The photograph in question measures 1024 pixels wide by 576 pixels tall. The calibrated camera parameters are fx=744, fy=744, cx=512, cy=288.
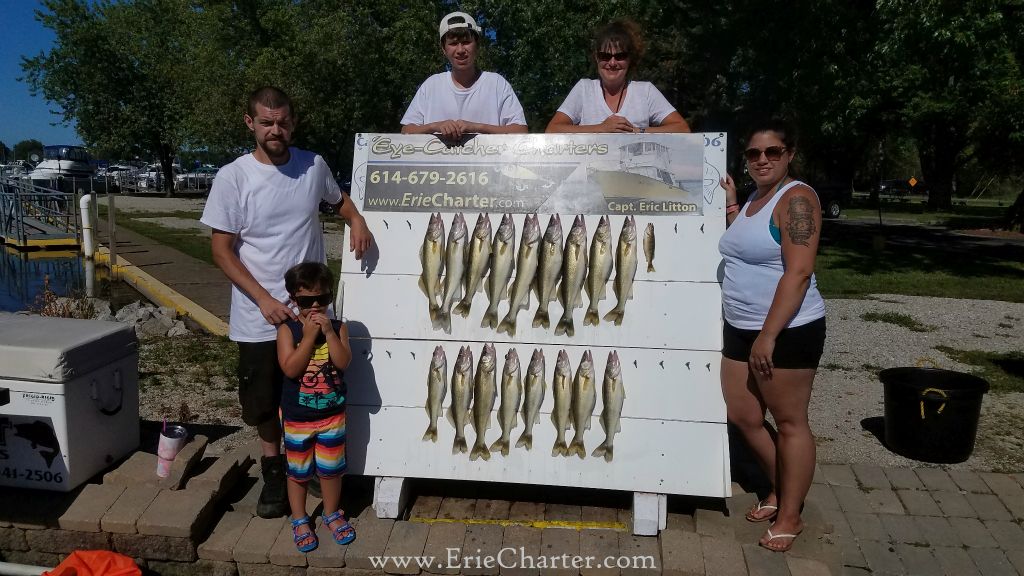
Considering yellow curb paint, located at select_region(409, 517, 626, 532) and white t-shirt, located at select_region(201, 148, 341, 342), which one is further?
yellow curb paint, located at select_region(409, 517, 626, 532)

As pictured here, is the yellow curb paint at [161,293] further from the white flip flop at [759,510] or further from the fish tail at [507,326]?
the white flip flop at [759,510]

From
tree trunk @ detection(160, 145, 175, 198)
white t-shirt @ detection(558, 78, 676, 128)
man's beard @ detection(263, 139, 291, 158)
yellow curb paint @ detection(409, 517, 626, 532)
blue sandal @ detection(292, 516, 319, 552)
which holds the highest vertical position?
tree trunk @ detection(160, 145, 175, 198)

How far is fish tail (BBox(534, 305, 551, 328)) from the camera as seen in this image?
12.2 feet

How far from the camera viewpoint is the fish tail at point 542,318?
373 cm

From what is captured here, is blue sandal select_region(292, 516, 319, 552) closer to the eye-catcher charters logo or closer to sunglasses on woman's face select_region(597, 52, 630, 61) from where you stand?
the eye-catcher charters logo

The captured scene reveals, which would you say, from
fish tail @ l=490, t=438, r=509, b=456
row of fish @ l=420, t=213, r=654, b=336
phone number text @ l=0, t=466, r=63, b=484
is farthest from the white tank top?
phone number text @ l=0, t=466, r=63, b=484

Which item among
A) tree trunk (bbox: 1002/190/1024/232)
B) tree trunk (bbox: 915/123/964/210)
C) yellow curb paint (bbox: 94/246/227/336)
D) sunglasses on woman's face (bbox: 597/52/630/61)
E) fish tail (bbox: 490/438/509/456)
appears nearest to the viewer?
fish tail (bbox: 490/438/509/456)

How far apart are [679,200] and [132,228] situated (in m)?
19.9

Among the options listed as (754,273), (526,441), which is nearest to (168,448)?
(526,441)

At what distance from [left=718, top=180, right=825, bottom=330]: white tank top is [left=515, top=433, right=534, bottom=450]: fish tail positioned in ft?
3.78

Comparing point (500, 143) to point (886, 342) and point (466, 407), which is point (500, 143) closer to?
point (466, 407)

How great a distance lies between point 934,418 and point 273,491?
4.16m

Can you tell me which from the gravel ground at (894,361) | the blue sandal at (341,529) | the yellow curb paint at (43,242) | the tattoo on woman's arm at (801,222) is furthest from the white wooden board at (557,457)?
the yellow curb paint at (43,242)

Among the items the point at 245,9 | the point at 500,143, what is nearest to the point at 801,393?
the point at 500,143
